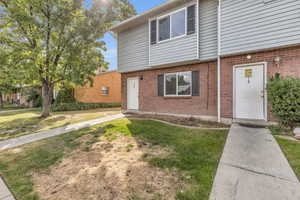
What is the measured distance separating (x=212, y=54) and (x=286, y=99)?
3059 mm

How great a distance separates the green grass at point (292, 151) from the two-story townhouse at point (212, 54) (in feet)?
5.88

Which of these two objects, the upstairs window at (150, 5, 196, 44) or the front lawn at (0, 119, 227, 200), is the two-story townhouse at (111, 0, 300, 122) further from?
the front lawn at (0, 119, 227, 200)

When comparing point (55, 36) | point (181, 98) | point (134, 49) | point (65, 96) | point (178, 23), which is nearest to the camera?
point (178, 23)

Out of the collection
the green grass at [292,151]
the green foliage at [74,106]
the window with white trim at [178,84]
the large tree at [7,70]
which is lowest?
the green grass at [292,151]

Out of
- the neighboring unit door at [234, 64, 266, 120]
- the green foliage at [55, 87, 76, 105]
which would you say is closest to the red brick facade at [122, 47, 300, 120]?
the neighboring unit door at [234, 64, 266, 120]

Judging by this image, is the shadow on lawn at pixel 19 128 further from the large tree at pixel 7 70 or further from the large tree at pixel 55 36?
the large tree at pixel 7 70

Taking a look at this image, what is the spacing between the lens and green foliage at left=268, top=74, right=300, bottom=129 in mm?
4195

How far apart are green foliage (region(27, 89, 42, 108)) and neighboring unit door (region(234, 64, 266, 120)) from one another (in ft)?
63.1

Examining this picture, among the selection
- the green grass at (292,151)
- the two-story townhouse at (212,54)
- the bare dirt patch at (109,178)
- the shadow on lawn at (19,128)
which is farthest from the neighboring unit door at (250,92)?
the shadow on lawn at (19,128)

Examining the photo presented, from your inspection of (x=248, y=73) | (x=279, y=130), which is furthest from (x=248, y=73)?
(x=279, y=130)

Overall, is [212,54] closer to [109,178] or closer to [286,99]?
[286,99]

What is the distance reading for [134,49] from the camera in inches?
350

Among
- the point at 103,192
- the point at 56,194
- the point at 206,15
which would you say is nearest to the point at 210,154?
the point at 103,192

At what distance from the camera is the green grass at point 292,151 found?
2662 mm
